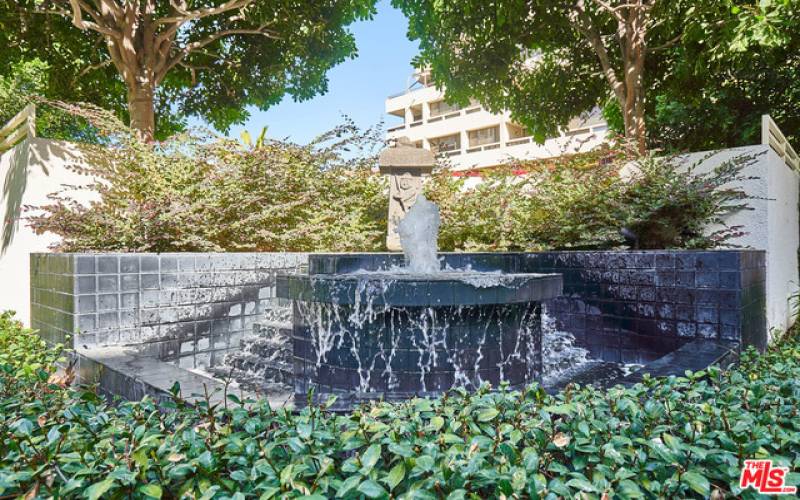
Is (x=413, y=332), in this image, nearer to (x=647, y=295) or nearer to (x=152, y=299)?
(x=647, y=295)

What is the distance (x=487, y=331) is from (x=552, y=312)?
167 centimetres

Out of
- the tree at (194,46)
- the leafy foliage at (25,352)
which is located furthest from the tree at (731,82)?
the leafy foliage at (25,352)

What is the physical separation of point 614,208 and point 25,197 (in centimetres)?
605

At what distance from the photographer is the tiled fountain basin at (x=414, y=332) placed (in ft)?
7.89

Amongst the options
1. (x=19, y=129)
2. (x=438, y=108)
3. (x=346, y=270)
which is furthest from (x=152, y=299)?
(x=438, y=108)

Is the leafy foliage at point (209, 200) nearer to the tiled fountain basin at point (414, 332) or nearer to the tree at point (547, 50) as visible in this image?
the tiled fountain basin at point (414, 332)

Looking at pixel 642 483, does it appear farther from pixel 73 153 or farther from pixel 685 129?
pixel 685 129

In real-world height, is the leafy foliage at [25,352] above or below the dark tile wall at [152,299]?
below

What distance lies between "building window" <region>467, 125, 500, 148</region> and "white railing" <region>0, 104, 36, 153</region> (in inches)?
997

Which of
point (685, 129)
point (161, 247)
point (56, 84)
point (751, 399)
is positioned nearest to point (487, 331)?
point (751, 399)

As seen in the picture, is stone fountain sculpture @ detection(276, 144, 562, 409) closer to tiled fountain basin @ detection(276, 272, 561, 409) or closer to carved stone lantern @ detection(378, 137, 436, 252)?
tiled fountain basin @ detection(276, 272, 561, 409)

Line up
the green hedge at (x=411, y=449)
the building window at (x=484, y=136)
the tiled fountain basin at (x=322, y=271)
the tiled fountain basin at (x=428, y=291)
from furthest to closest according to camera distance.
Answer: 1. the building window at (x=484, y=136)
2. the tiled fountain basin at (x=322, y=271)
3. the tiled fountain basin at (x=428, y=291)
4. the green hedge at (x=411, y=449)

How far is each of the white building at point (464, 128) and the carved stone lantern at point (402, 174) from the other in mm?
17277

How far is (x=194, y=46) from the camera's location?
729cm
